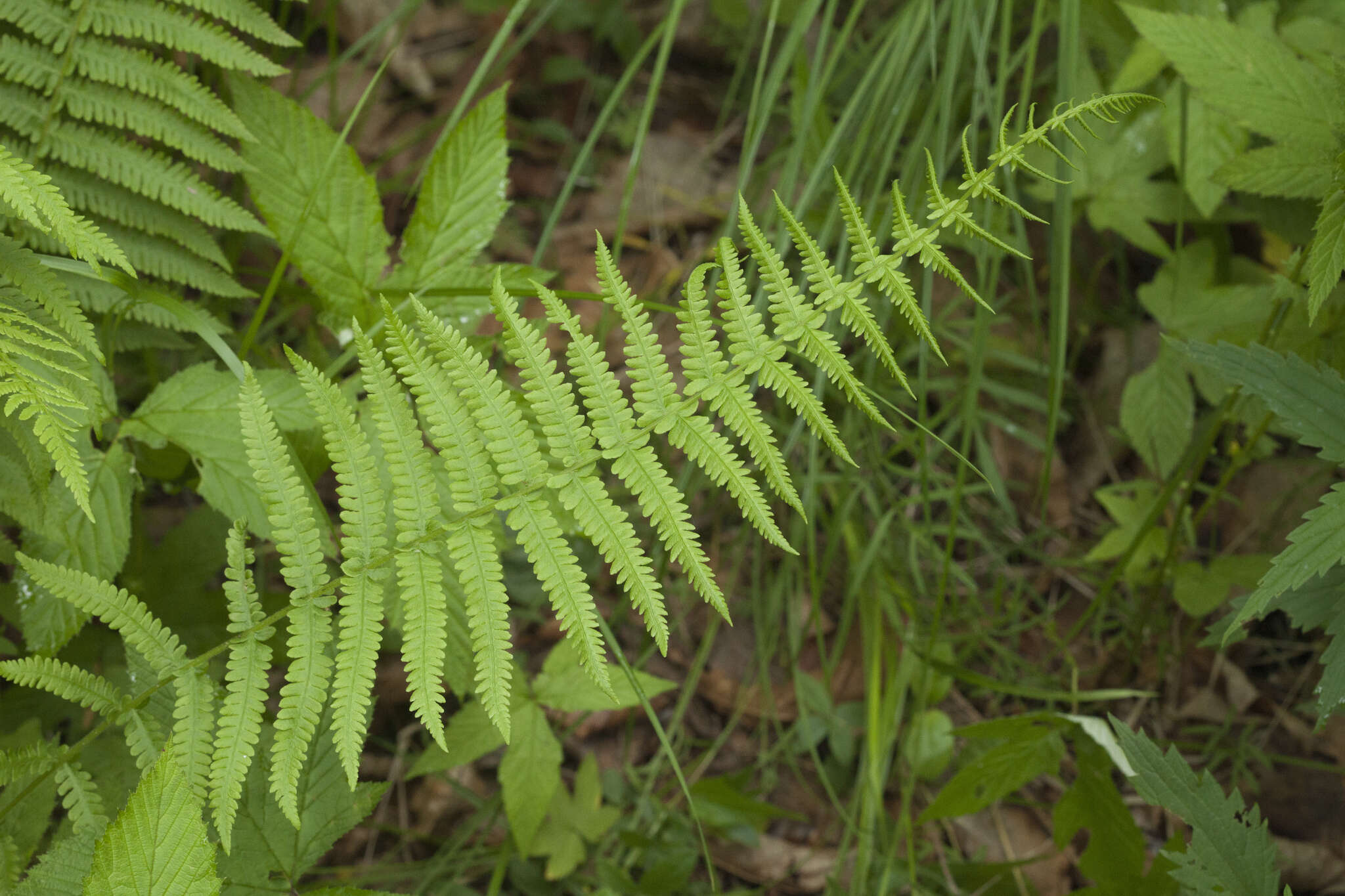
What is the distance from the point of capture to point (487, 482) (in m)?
1.19

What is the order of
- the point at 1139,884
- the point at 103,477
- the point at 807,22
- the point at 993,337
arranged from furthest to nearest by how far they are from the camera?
the point at 993,337
the point at 807,22
the point at 1139,884
the point at 103,477

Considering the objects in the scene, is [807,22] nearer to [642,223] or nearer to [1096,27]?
[1096,27]

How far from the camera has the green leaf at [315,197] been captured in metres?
1.62

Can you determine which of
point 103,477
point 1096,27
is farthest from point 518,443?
point 1096,27

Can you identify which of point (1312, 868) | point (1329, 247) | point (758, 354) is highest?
point (1329, 247)

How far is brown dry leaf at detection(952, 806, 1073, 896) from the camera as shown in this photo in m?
2.16

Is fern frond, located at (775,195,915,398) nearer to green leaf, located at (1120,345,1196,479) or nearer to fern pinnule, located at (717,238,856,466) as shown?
fern pinnule, located at (717,238,856,466)

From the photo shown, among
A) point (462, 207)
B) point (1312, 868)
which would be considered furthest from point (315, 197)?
point (1312, 868)

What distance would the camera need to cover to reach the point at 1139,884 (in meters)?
1.59

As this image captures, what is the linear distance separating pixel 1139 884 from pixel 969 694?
2.55 ft

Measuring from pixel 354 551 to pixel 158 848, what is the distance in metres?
0.41

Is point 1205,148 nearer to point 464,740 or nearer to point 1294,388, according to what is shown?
point 1294,388

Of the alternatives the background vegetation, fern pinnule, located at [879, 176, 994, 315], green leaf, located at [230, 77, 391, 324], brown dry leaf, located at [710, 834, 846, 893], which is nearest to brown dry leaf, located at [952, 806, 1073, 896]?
the background vegetation

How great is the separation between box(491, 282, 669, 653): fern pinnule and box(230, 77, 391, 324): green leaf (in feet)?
2.06
